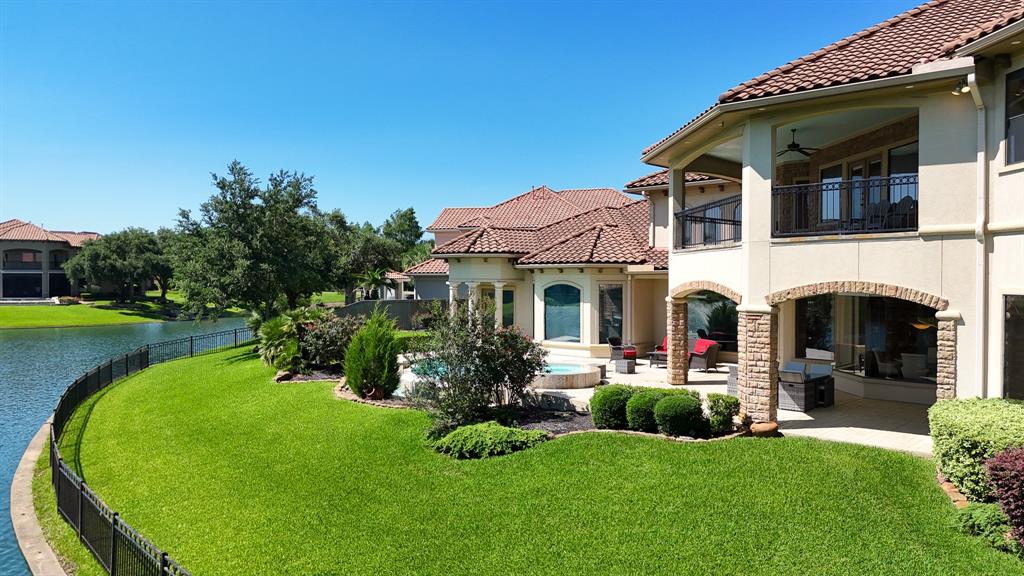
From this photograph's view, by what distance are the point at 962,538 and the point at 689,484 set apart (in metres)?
3.10

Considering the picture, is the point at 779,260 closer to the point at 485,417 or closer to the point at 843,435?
the point at 843,435

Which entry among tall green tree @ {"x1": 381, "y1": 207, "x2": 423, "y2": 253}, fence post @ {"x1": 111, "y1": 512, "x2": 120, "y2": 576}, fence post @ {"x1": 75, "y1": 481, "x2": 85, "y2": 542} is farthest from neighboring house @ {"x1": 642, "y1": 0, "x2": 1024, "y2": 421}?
tall green tree @ {"x1": 381, "y1": 207, "x2": 423, "y2": 253}

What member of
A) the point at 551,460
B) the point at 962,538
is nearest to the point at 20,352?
the point at 551,460

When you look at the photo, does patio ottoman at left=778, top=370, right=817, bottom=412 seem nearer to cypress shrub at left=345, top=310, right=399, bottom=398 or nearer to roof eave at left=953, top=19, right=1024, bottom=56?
roof eave at left=953, top=19, right=1024, bottom=56

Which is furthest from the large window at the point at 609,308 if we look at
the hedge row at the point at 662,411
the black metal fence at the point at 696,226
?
the hedge row at the point at 662,411

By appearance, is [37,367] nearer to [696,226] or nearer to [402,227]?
[696,226]

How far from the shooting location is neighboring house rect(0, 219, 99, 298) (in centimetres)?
7106

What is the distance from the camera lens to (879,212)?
1199 centimetres

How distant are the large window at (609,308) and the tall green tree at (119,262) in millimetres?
62230

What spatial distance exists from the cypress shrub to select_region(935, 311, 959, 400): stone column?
11600 mm

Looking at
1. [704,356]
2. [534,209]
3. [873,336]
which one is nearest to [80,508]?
[704,356]

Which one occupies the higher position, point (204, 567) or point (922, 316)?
point (922, 316)

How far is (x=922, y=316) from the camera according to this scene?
44.0 feet

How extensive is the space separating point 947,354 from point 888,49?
581 cm
